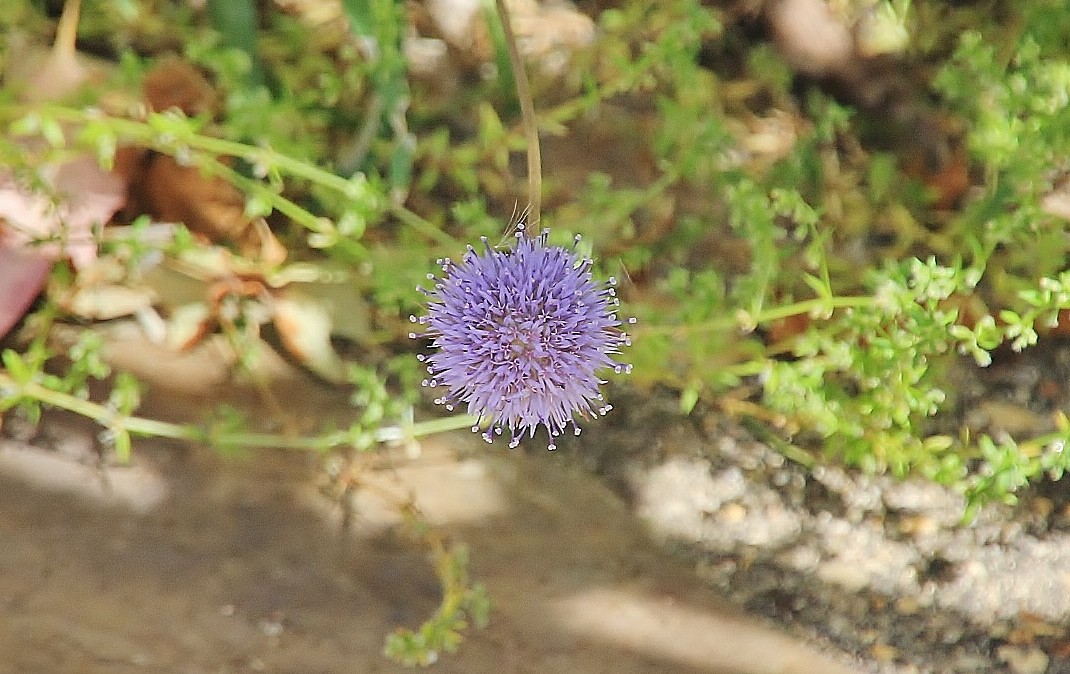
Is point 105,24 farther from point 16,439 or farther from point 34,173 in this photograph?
point 16,439

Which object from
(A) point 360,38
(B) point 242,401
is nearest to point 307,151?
(A) point 360,38

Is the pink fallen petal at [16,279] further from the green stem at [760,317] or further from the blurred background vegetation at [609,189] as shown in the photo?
the green stem at [760,317]

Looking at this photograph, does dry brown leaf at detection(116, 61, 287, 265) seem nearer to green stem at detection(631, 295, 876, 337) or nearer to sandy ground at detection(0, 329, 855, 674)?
sandy ground at detection(0, 329, 855, 674)

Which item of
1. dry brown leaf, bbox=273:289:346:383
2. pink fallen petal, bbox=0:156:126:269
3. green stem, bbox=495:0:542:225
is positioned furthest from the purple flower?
pink fallen petal, bbox=0:156:126:269

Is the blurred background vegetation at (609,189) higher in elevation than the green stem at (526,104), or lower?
higher

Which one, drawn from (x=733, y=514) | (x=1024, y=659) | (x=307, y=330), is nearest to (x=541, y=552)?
(x=733, y=514)

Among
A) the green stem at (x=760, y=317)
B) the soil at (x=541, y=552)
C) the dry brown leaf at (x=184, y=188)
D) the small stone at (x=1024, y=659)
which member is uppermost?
the dry brown leaf at (x=184, y=188)

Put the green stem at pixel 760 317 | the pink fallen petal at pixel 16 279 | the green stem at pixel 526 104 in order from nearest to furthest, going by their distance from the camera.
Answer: the green stem at pixel 526 104 < the green stem at pixel 760 317 < the pink fallen petal at pixel 16 279

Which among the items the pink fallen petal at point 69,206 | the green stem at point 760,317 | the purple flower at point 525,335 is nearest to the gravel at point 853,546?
the green stem at point 760,317
